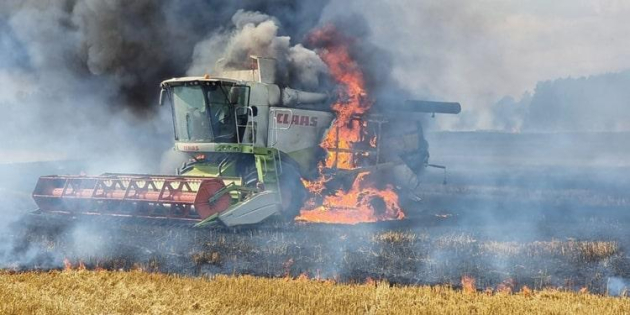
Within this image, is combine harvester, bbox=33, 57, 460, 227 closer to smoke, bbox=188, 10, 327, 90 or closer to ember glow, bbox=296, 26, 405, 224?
ember glow, bbox=296, 26, 405, 224

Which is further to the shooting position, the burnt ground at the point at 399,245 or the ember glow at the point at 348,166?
the ember glow at the point at 348,166

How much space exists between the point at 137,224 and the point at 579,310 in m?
9.75

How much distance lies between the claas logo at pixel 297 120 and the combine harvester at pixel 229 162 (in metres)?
0.02

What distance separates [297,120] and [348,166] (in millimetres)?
1787

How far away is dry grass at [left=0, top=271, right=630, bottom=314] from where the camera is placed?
25.7 ft

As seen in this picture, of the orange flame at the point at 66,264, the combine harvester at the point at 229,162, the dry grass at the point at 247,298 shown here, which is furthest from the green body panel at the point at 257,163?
the dry grass at the point at 247,298

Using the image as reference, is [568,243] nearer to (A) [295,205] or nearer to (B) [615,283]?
(B) [615,283]

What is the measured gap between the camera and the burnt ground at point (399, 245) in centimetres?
1089

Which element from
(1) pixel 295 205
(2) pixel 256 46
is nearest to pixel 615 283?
(1) pixel 295 205

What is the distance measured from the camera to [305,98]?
17.5m

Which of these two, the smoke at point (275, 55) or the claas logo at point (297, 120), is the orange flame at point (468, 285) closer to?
the claas logo at point (297, 120)

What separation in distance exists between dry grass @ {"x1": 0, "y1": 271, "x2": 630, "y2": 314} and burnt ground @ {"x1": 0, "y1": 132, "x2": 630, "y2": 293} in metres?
1.21

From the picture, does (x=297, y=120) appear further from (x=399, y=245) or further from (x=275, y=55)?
(x=399, y=245)

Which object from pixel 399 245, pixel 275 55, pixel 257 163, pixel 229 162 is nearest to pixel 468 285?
pixel 399 245
